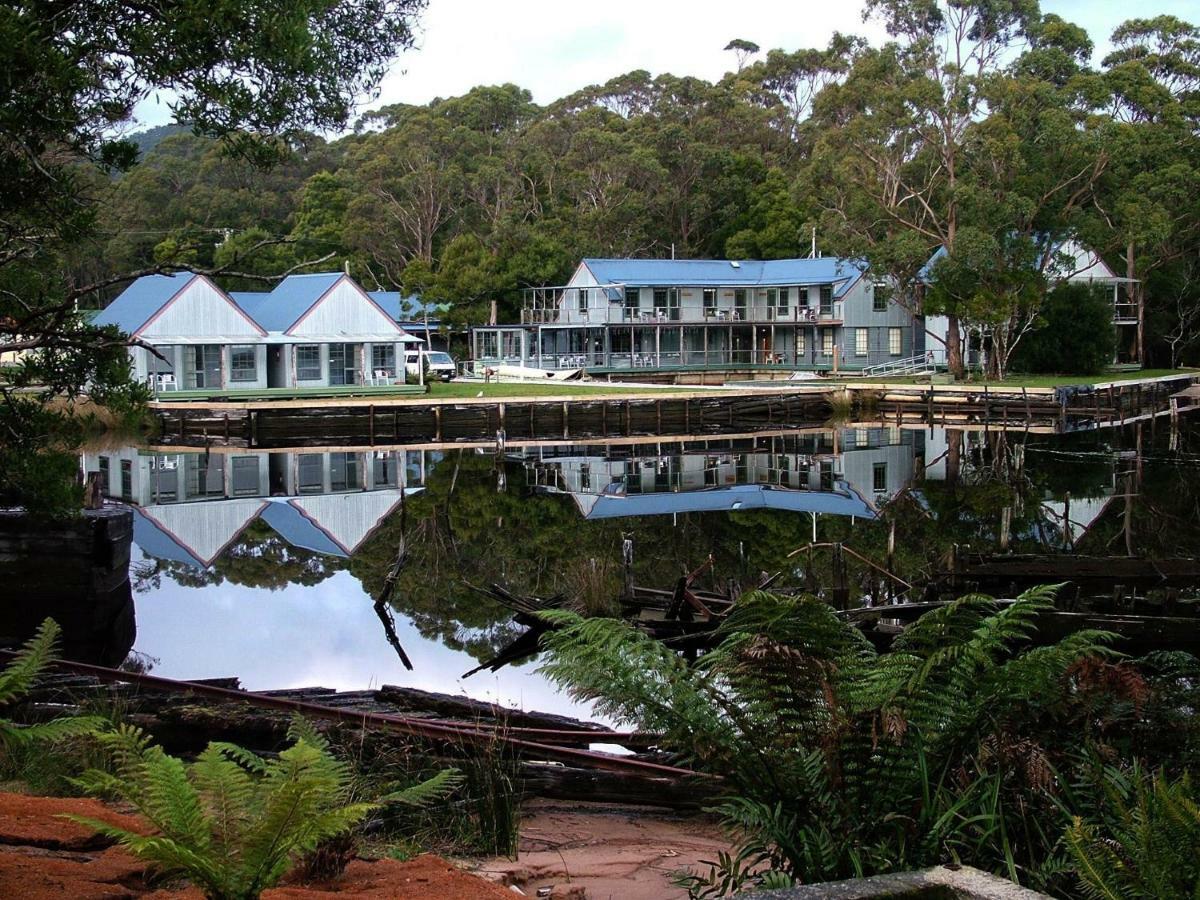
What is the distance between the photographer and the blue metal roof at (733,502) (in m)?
30.5

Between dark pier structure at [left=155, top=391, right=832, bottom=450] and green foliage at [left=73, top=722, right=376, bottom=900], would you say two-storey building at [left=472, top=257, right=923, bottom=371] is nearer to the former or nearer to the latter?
dark pier structure at [left=155, top=391, right=832, bottom=450]

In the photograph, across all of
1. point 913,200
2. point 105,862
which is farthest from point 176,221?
point 105,862

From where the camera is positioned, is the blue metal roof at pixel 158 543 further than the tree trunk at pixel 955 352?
No

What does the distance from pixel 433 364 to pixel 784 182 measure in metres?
26.5

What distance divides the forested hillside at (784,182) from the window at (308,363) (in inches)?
300

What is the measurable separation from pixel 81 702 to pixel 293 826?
6254mm

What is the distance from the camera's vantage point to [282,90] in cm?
1086

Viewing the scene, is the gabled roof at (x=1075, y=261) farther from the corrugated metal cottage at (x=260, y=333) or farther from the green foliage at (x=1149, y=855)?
the green foliage at (x=1149, y=855)

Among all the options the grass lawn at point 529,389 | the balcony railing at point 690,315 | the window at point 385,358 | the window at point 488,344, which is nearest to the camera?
the grass lawn at point 529,389

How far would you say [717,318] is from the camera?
73.1 meters

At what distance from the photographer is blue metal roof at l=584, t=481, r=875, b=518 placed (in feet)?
100.0

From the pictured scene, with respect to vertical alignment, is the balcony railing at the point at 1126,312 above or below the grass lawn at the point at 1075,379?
above

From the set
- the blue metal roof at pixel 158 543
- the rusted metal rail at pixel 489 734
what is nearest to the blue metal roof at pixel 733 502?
the blue metal roof at pixel 158 543

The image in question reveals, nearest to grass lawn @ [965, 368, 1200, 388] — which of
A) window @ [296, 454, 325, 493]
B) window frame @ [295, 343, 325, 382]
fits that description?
window @ [296, 454, 325, 493]
